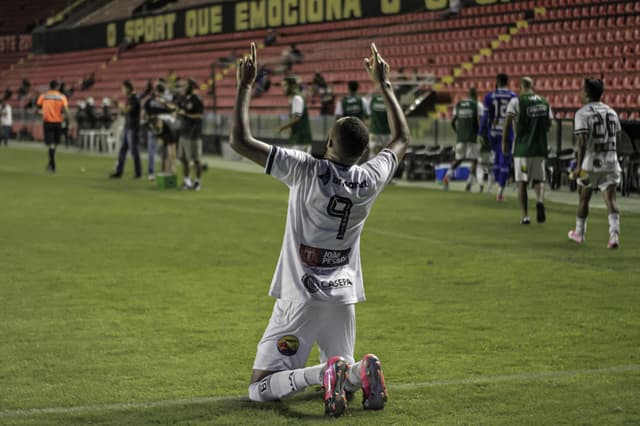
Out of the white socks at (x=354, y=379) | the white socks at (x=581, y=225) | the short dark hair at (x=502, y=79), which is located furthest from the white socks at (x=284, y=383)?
the short dark hair at (x=502, y=79)

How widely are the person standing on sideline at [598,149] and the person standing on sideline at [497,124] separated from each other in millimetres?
5270

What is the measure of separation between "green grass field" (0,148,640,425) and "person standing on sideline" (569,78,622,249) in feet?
2.09

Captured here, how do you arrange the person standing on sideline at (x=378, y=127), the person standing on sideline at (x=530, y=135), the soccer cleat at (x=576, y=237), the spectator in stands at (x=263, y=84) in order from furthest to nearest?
the spectator in stands at (x=263, y=84) < the person standing on sideline at (x=378, y=127) < the person standing on sideline at (x=530, y=135) < the soccer cleat at (x=576, y=237)

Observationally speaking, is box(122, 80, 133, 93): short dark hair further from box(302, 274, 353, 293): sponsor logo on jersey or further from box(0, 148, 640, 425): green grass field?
box(302, 274, 353, 293): sponsor logo on jersey

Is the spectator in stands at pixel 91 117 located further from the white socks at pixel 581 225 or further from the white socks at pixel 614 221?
the white socks at pixel 614 221

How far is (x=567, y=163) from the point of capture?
66.7 feet

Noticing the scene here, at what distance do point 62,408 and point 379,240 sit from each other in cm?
766

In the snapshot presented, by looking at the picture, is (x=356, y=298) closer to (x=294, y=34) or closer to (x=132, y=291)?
(x=132, y=291)

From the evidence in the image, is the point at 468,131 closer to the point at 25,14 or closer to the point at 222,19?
the point at 222,19

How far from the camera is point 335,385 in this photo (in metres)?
5.11

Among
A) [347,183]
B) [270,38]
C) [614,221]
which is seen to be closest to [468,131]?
[614,221]

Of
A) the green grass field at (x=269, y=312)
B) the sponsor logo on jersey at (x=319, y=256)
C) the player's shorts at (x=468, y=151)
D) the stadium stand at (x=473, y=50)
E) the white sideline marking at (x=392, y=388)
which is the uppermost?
the stadium stand at (x=473, y=50)

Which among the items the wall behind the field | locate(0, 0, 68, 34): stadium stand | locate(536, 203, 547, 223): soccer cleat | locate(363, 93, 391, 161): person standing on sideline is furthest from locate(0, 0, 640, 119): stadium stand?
locate(0, 0, 68, 34): stadium stand

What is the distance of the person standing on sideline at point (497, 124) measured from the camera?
1756 cm
